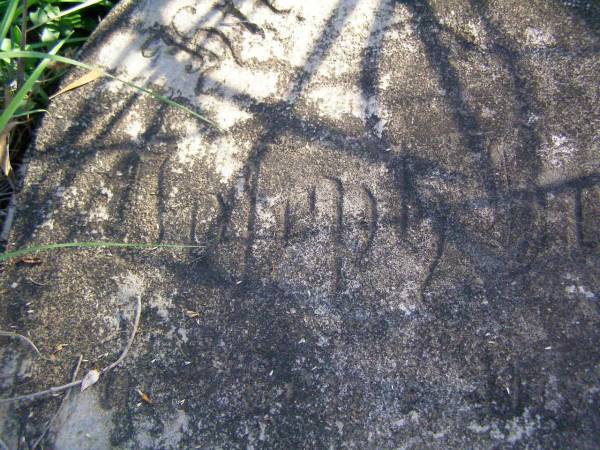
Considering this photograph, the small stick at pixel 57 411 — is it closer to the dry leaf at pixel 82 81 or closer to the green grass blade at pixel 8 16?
the dry leaf at pixel 82 81

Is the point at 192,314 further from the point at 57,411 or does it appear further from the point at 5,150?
the point at 5,150

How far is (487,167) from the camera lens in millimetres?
1415

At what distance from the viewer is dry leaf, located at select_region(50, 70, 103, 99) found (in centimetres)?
162

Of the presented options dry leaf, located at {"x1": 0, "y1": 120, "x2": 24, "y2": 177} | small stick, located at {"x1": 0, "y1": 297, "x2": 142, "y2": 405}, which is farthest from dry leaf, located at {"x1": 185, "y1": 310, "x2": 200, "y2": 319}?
dry leaf, located at {"x1": 0, "y1": 120, "x2": 24, "y2": 177}

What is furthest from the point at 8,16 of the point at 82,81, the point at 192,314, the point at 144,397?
the point at 144,397

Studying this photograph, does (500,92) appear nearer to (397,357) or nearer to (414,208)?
(414,208)

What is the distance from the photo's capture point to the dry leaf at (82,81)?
63.8 inches

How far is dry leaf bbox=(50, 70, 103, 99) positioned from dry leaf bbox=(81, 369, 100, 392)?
3.01 feet

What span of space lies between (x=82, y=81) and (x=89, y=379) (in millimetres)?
962

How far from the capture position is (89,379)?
1.30 meters

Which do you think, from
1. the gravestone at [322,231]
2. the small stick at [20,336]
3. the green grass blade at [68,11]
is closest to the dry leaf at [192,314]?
the gravestone at [322,231]

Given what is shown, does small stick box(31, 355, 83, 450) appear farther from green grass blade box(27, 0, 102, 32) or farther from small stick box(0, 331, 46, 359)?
green grass blade box(27, 0, 102, 32)

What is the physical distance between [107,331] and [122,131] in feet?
2.10

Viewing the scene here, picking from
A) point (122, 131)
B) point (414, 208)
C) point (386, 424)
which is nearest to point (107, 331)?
point (122, 131)
